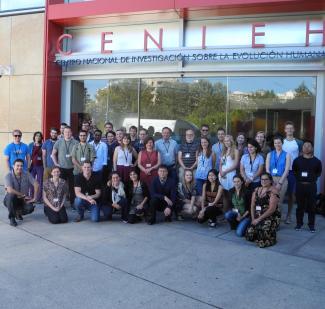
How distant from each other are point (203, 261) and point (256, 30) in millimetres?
6425

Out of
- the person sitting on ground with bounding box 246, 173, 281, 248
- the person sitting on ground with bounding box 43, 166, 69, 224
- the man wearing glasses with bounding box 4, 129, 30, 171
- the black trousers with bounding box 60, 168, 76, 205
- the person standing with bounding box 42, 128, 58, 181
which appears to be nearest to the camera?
the person sitting on ground with bounding box 246, 173, 281, 248

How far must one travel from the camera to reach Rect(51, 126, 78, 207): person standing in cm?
876

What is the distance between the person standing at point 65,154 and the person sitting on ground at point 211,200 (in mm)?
2994

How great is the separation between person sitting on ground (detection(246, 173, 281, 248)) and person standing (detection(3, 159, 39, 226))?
4.13 m

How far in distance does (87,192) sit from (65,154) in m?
1.24

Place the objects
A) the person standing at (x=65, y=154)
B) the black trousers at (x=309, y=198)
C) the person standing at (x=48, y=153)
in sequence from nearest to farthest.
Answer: the black trousers at (x=309, y=198)
the person standing at (x=65, y=154)
the person standing at (x=48, y=153)

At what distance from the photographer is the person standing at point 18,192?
7639 millimetres

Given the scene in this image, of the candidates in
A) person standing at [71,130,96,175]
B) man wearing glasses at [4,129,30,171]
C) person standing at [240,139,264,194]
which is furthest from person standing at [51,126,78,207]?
person standing at [240,139,264,194]

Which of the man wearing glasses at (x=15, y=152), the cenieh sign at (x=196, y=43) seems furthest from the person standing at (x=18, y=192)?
the cenieh sign at (x=196, y=43)

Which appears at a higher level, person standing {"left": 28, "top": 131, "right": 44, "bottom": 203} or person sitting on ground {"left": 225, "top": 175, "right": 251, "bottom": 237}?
person standing {"left": 28, "top": 131, "right": 44, "bottom": 203}

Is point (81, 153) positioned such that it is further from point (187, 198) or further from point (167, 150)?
point (187, 198)

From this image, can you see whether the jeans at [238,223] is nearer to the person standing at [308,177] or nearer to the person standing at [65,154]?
the person standing at [308,177]

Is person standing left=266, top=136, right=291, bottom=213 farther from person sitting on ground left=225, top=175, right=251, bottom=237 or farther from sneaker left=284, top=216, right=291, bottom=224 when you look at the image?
person sitting on ground left=225, top=175, right=251, bottom=237

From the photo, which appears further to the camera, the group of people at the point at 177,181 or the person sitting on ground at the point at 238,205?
the group of people at the point at 177,181
